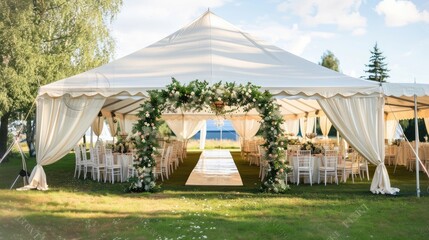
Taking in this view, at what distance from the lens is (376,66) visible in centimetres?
4250

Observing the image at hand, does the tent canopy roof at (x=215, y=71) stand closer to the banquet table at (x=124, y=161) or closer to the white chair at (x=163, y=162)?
the banquet table at (x=124, y=161)

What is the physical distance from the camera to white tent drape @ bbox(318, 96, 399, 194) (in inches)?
368

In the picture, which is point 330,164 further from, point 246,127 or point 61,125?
point 246,127

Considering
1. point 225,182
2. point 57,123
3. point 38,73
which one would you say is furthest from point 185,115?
point 57,123

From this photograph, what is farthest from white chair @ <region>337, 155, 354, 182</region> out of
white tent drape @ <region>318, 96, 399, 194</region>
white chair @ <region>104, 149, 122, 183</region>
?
white chair @ <region>104, 149, 122, 183</region>

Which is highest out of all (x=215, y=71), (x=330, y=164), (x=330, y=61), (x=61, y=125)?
(x=330, y=61)

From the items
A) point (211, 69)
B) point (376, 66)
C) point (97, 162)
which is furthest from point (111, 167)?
point (376, 66)

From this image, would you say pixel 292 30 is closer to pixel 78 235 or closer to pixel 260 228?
pixel 260 228

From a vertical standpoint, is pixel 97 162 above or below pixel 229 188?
above

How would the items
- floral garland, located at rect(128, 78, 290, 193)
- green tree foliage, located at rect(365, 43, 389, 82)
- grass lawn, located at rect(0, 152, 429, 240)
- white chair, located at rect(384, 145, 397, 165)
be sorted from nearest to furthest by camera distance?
→ grass lawn, located at rect(0, 152, 429, 240) < floral garland, located at rect(128, 78, 290, 193) < white chair, located at rect(384, 145, 397, 165) < green tree foliage, located at rect(365, 43, 389, 82)

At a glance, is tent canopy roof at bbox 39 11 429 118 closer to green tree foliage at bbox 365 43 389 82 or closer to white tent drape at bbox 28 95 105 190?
white tent drape at bbox 28 95 105 190

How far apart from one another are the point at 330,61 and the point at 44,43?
2425 centimetres

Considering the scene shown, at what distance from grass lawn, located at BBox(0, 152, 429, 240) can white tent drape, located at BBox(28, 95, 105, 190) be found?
2.62ft

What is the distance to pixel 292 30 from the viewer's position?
1005 centimetres
